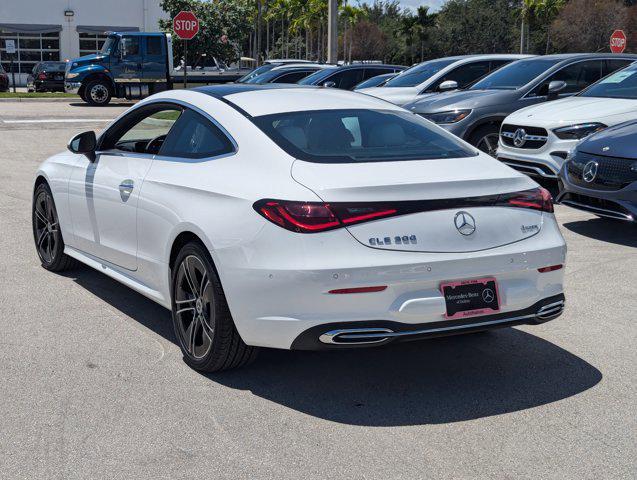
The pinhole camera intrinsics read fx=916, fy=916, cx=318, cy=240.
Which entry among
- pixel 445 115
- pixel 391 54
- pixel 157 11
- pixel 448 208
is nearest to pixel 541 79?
pixel 445 115

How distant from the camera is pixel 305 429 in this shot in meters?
4.22

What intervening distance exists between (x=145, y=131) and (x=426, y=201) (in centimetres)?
326

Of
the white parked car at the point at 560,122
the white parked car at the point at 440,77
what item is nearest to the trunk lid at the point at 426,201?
the white parked car at the point at 560,122

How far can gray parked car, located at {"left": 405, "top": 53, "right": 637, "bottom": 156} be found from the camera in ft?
40.5

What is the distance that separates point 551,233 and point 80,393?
101 inches

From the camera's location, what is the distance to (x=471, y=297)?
4430mm

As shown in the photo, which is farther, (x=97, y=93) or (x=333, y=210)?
(x=97, y=93)

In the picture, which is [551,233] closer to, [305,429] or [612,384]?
[612,384]

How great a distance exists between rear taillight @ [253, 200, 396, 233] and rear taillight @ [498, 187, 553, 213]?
26.1 inches

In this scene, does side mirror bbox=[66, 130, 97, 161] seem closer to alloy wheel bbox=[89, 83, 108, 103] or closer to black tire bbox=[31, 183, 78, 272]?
black tire bbox=[31, 183, 78, 272]

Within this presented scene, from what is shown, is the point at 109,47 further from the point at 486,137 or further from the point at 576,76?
the point at 486,137

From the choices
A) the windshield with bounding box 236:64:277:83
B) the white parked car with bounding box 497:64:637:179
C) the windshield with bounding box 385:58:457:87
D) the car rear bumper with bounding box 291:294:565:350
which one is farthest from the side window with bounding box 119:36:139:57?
the car rear bumper with bounding box 291:294:565:350

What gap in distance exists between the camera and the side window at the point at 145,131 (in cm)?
598

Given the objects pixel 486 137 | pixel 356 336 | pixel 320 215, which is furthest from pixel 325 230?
pixel 486 137
